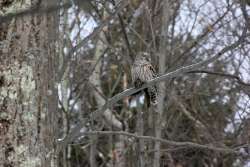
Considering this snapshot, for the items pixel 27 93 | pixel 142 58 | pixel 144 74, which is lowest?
pixel 27 93

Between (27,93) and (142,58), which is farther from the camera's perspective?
(142,58)

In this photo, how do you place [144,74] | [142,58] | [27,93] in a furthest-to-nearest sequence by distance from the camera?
[142,58], [144,74], [27,93]

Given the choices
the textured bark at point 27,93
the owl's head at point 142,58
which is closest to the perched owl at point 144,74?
the owl's head at point 142,58

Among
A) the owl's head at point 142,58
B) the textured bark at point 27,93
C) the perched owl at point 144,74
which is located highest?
the owl's head at point 142,58

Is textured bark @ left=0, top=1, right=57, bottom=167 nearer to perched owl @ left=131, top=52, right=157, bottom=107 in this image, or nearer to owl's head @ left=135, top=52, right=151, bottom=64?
perched owl @ left=131, top=52, right=157, bottom=107

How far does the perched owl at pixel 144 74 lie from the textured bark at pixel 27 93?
433 cm

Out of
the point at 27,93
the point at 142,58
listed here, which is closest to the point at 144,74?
the point at 142,58

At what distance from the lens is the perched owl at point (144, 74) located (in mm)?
7656

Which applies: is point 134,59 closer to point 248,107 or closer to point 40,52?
point 248,107

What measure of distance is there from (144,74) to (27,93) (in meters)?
4.77

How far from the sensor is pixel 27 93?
315 centimetres

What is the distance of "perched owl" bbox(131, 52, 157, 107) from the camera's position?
7656mm

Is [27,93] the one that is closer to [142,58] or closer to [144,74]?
[144,74]

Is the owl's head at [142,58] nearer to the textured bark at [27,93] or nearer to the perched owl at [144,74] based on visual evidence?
the perched owl at [144,74]
